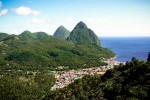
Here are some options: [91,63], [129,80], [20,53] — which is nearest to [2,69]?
[20,53]

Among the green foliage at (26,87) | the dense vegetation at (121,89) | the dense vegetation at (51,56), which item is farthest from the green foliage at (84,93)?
the dense vegetation at (51,56)

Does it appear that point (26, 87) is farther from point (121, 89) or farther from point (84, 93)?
point (121, 89)

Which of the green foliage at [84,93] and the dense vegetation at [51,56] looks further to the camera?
the dense vegetation at [51,56]

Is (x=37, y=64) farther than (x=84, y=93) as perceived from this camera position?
Yes

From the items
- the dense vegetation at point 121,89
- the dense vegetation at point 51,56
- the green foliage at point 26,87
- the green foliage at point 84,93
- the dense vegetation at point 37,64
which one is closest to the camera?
the dense vegetation at point 121,89

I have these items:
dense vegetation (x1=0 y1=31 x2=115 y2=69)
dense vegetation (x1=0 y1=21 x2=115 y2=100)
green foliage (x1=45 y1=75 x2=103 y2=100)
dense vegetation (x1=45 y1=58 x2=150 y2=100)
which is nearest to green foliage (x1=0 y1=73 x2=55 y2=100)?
dense vegetation (x1=0 y1=21 x2=115 y2=100)

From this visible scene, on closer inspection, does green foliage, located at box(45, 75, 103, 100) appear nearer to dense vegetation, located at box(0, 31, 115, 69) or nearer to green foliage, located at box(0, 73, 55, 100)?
green foliage, located at box(0, 73, 55, 100)

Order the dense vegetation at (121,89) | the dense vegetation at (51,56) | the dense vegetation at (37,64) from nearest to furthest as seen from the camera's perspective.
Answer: the dense vegetation at (121,89) < the dense vegetation at (37,64) < the dense vegetation at (51,56)

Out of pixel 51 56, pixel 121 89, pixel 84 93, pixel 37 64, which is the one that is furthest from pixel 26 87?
pixel 51 56

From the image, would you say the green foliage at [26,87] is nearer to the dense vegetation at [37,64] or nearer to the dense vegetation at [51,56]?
A: the dense vegetation at [37,64]

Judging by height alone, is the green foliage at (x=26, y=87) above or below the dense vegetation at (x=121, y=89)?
below

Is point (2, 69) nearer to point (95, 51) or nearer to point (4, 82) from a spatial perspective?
point (4, 82)
